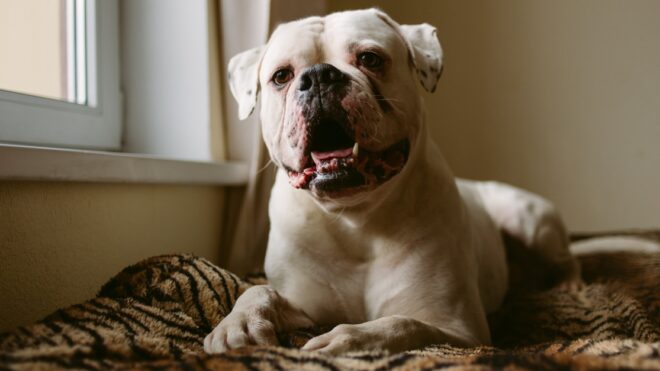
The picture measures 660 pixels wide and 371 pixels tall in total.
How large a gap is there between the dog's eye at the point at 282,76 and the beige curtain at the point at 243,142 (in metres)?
0.58

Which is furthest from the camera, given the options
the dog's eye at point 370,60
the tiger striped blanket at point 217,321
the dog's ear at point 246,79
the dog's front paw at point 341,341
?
the dog's ear at point 246,79

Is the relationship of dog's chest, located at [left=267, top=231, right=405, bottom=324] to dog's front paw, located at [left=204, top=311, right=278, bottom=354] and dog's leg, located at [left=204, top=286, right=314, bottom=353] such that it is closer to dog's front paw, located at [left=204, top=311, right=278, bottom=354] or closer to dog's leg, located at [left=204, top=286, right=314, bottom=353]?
dog's leg, located at [left=204, top=286, right=314, bottom=353]

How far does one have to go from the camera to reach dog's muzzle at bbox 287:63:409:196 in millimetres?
1103

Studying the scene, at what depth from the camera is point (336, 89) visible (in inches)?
44.1

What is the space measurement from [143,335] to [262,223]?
0.99m

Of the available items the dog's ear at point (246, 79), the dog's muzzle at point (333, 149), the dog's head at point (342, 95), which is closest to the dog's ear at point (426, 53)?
the dog's head at point (342, 95)

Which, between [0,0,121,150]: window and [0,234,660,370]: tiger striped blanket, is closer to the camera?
[0,234,660,370]: tiger striped blanket

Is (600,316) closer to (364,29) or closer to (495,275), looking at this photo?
(495,275)

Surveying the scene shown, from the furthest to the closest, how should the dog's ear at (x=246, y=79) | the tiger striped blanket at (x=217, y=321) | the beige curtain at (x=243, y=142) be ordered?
1. the beige curtain at (x=243, y=142)
2. the dog's ear at (x=246, y=79)
3. the tiger striped blanket at (x=217, y=321)

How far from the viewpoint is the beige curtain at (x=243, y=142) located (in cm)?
187

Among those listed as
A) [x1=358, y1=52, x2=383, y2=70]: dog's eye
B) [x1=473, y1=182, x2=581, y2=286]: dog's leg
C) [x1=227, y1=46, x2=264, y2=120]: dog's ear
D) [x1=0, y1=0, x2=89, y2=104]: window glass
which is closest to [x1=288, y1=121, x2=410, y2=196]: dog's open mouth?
[x1=358, y1=52, x2=383, y2=70]: dog's eye

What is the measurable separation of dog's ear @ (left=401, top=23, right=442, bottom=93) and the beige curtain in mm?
619

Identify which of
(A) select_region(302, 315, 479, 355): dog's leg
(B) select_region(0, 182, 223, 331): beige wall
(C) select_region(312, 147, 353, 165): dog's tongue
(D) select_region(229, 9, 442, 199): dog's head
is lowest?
(A) select_region(302, 315, 479, 355): dog's leg

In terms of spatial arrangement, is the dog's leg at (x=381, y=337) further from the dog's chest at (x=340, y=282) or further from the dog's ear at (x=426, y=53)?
the dog's ear at (x=426, y=53)
